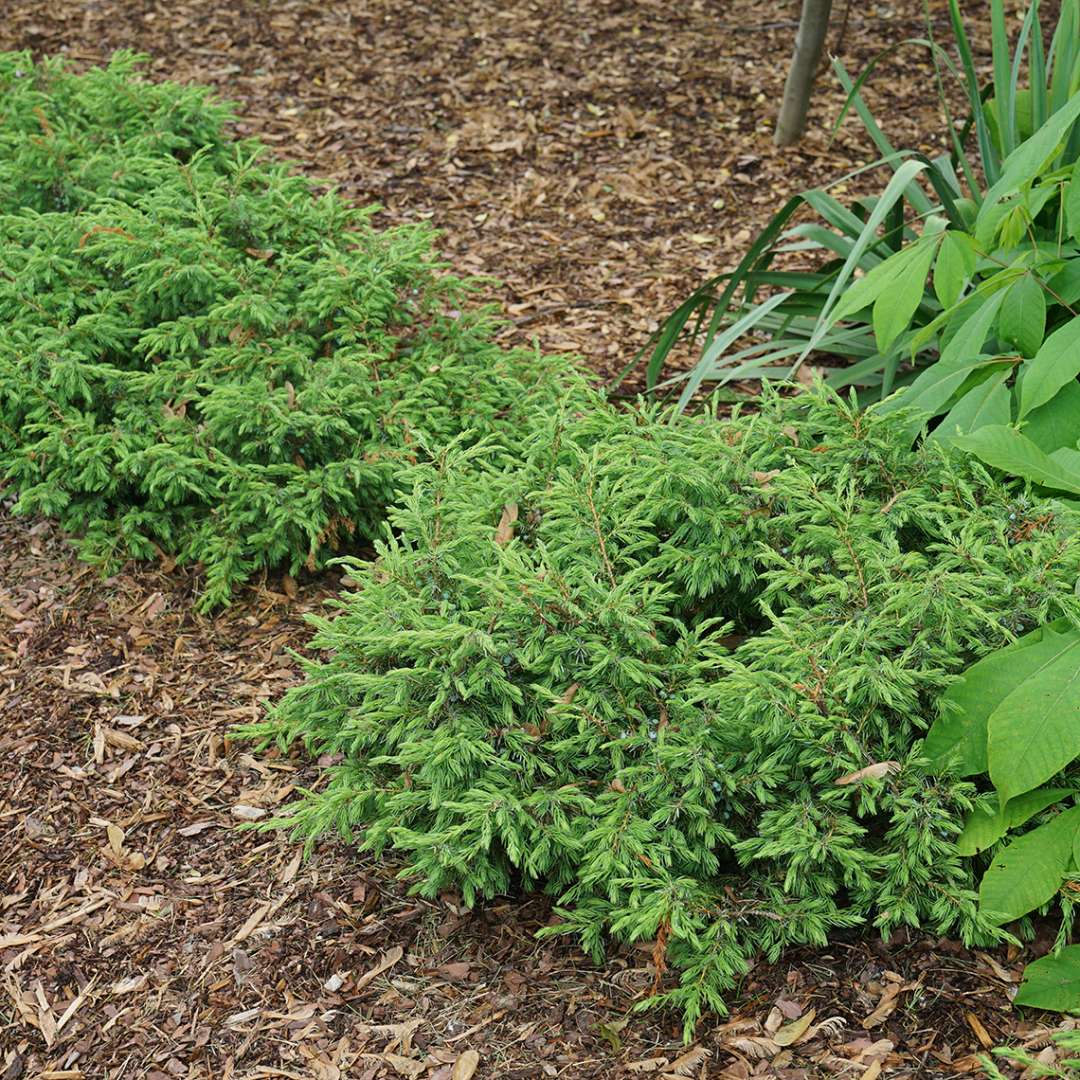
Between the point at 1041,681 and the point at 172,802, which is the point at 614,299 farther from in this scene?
the point at 1041,681

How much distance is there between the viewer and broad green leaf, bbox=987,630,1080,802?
212 cm

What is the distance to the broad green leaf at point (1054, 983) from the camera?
220 centimetres

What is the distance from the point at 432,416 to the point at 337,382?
308 millimetres

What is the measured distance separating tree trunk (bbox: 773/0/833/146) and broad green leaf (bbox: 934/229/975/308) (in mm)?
2920

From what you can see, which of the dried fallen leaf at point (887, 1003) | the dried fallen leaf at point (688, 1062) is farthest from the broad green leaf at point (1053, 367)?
the dried fallen leaf at point (688, 1062)

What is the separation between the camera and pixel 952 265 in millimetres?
2531

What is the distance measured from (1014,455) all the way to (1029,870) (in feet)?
2.77

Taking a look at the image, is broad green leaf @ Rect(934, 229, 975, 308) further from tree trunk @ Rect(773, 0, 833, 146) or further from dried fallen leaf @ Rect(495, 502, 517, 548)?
tree trunk @ Rect(773, 0, 833, 146)

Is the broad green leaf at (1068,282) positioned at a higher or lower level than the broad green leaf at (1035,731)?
higher

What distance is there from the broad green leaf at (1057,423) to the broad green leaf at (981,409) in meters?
0.06

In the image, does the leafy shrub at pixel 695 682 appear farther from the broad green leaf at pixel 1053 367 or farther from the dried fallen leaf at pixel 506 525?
the broad green leaf at pixel 1053 367

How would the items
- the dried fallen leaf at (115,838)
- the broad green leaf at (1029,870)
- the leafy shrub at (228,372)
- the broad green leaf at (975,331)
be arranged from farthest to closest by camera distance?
the leafy shrub at (228,372) → the dried fallen leaf at (115,838) → the broad green leaf at (975,331) → the broad green leaf at (1029,870)

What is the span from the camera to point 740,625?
2791 millimetres


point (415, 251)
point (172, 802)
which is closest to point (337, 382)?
point (415, 251)
